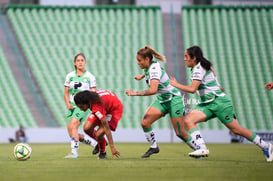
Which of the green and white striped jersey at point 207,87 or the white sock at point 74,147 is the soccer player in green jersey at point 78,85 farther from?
the green and white striped jersey at point 207,87

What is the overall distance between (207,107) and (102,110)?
2.00 meters

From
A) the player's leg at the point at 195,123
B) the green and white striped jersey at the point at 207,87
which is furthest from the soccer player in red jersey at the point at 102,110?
the green and white striped jersey at the point at 207,87

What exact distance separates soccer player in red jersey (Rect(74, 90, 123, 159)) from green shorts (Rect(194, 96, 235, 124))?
70.2 inches

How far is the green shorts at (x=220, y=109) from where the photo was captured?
9.02 meters

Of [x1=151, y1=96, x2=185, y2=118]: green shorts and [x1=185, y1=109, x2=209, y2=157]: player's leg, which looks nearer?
[x1=185, y1=109, x2=209, y2=157]: player's leg

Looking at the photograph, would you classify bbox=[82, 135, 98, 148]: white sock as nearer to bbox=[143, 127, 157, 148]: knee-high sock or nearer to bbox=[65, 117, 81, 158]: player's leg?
bbox=[65, 117, 81, 158]: player's leg

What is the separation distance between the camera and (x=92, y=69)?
24984mm

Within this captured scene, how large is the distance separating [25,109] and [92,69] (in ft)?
13.3

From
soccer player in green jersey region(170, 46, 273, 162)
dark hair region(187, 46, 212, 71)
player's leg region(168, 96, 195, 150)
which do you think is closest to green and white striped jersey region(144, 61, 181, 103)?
player's leg region(168, 96, 195, 150)

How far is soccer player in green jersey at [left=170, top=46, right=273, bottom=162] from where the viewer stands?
8.94m

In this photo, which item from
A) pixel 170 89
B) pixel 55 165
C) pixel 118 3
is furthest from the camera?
pixel 118 3

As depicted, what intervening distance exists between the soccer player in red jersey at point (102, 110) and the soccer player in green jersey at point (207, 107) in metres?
1.48

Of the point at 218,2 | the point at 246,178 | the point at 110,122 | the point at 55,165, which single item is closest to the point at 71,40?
the point at 218,2

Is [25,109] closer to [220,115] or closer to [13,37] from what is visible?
[13,37]
